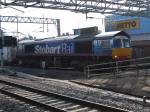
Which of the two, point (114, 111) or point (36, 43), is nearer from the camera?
point (114, 111)

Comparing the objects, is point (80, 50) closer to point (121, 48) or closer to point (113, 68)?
point (121, 48)

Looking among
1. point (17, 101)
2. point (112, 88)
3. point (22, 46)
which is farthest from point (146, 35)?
point (17, 101)

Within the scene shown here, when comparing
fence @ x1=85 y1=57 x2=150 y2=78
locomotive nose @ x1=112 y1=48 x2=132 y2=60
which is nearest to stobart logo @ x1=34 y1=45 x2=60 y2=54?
locomotive nose @ x1=112 y1=48 x2=132 y2=60

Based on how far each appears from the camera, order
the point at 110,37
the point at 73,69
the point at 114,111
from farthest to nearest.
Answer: the point at 73,69 → the point at 110,37 → the point at 114,111

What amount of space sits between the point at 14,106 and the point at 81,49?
2002 centimetres

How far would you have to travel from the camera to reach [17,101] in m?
14.5

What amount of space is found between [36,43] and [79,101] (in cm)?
2786

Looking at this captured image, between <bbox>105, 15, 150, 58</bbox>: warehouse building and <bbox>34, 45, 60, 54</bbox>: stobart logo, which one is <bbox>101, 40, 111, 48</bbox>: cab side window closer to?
<bbox>34, 45, 60, 54</bbox>: stobart logo

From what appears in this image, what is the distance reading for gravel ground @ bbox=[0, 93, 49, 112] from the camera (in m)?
12.3

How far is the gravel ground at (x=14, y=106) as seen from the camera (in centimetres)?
1234

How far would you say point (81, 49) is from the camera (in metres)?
32.8

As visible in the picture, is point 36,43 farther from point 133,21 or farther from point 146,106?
point 146,106

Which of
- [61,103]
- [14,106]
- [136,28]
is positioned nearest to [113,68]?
[61,103]

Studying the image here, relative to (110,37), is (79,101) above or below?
below
